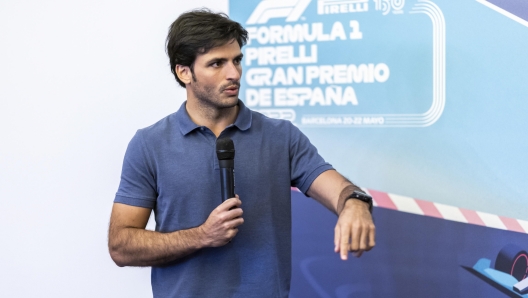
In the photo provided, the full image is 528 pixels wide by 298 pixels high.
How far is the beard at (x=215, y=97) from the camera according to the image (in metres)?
2.15

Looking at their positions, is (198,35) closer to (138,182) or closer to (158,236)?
(138,182)

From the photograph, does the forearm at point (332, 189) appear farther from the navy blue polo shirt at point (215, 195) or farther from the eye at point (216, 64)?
the eye at point (216, 64)

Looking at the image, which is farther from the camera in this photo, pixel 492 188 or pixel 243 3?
pixel 243 3

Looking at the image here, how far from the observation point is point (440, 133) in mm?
2656

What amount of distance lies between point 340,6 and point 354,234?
1.35m

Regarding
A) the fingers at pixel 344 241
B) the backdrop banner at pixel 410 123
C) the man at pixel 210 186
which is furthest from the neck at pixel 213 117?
the backdrop banner at pixel 410 123

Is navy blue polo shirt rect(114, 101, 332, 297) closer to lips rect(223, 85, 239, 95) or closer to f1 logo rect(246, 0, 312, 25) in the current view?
lips rect(223, 85, 239, 95)

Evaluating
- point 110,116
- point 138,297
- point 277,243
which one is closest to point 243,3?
point 110,116

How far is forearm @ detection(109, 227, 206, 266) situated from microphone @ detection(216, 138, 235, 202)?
0.50 feet

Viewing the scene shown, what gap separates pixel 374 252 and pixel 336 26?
1.00m

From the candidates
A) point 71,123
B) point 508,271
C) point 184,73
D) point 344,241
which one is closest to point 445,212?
point 508,271

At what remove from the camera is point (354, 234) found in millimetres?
1747

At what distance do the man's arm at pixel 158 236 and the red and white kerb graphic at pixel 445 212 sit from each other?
103cm

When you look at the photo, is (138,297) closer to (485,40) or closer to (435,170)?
(435,170)
